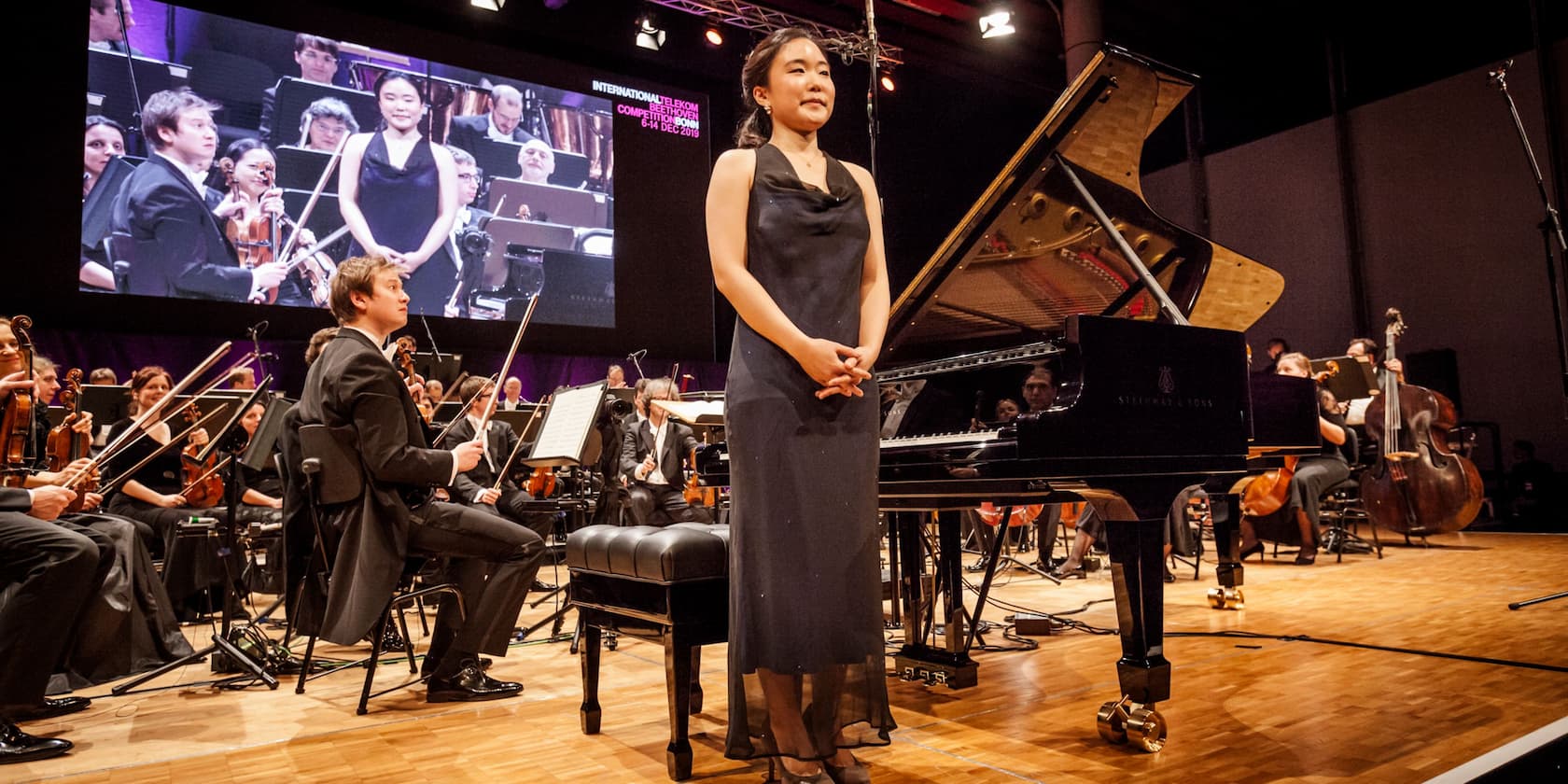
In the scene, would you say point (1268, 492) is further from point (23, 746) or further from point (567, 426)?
point (23, 746)

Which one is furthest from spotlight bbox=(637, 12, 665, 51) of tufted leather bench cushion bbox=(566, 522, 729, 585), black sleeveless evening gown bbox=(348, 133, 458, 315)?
tufted leather bench cushion bbox=(566, 522, 729, 585)

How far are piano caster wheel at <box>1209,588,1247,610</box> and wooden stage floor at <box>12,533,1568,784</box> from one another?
0.29m

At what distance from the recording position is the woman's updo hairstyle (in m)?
1.99

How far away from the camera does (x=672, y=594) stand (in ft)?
7.76

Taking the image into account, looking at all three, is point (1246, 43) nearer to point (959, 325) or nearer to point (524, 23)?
point (524, 23)

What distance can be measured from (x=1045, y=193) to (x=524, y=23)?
7.89 meters

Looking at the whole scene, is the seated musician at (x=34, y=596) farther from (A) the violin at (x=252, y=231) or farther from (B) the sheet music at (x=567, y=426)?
(A) the violin at (x=252, y=231)

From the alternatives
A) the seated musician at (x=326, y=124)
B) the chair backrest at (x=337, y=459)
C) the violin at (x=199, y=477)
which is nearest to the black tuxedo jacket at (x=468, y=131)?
the seated musician at (x=326, y=124)

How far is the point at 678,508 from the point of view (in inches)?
264

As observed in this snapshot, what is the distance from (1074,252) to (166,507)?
15.6 feet

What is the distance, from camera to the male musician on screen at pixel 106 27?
7430mm

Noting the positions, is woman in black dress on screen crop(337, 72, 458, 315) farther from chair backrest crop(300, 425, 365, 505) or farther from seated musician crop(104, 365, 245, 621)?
chair backrest crop(300, 425, 365, 505)

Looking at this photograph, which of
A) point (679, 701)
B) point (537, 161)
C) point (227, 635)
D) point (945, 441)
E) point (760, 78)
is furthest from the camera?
point (537, 161)

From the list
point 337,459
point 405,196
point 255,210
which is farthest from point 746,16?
point 337,459
